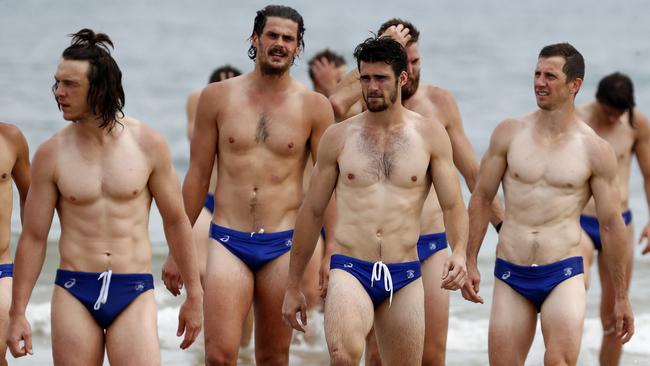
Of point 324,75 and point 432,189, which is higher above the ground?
point 324,75

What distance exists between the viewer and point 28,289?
7.98 m

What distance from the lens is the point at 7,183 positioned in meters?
9.29

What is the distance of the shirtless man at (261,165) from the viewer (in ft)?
30.9

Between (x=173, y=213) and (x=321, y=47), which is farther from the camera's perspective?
(x=321, y=47)

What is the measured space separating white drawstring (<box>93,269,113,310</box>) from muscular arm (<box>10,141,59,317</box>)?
0.34 meters

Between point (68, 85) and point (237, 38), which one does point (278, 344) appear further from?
point (237, 38)

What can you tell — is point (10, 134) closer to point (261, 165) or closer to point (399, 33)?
point (261, 165)

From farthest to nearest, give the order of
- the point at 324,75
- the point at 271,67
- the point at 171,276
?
the point at 324,75, the point at 271,67, the point at 171,276

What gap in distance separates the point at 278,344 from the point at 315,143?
1.29 meters

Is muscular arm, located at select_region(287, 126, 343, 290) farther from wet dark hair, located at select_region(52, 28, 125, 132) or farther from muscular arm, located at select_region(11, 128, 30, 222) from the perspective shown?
muscular arm, located at select_region(11, 128, 30, 222)

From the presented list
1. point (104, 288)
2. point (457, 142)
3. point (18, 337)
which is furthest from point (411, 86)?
point (18, 337)

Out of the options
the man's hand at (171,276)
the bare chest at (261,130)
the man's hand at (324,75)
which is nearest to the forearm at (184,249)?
the man's hand at (171,276)

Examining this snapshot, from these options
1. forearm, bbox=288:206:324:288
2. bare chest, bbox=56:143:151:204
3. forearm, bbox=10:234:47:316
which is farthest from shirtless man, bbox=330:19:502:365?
forearm, bbox=10:234:47:316

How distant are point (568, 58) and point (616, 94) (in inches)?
117
